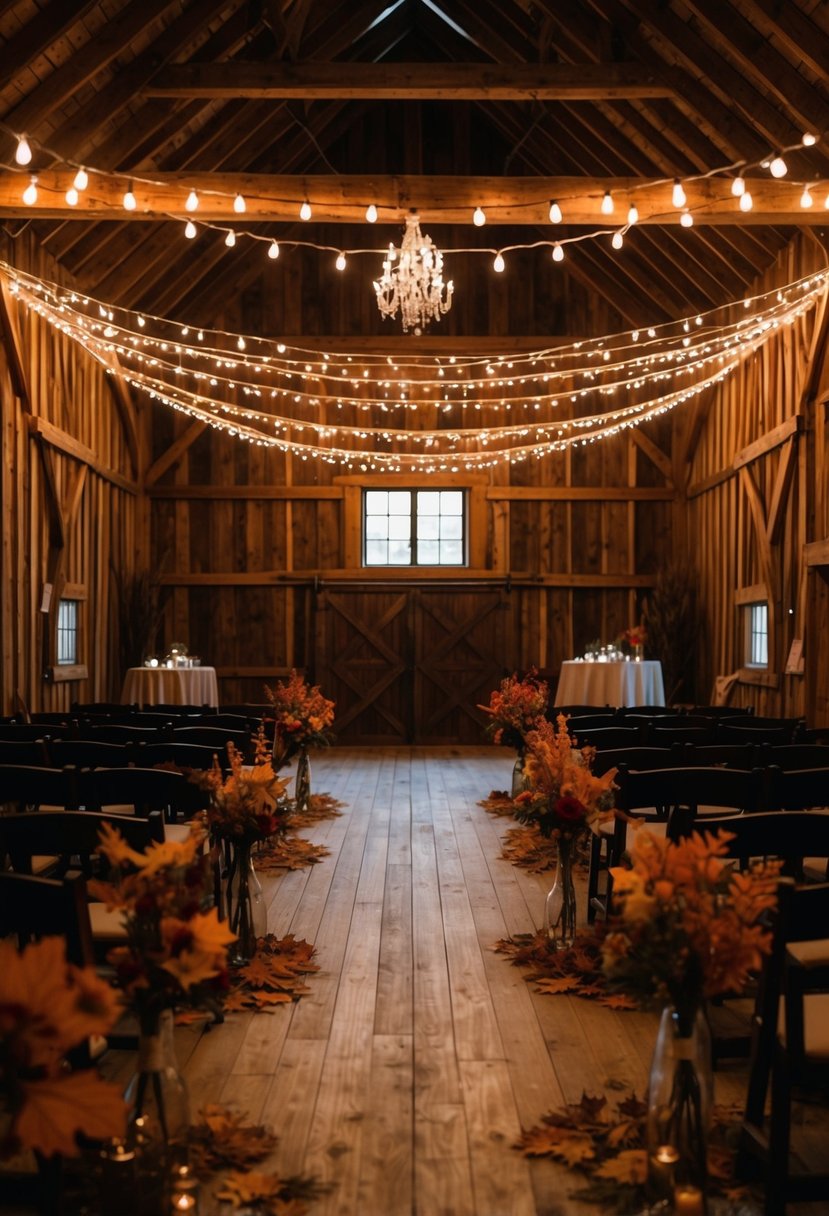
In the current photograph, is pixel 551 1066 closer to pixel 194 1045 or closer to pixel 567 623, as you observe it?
pixel 194 1045

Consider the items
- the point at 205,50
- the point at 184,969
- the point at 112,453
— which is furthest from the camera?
the point at 112,453

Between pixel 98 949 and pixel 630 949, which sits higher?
pixel 630 949

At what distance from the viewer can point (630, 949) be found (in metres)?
2.26

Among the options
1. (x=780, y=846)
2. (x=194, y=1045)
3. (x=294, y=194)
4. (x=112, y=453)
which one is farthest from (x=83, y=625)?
(x=780, y=846)

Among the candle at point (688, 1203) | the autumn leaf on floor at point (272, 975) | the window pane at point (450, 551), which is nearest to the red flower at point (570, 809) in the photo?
the autumn leaf on floor at point (272, 975)

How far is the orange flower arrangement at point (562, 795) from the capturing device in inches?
169

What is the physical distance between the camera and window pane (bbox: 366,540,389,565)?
47.5 feet

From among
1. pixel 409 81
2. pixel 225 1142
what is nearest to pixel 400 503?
pixel 409 81

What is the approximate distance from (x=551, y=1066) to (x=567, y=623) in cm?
1094

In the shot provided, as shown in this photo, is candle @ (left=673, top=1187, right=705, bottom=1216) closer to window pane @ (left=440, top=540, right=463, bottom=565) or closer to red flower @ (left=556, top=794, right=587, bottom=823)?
red flower @ (left=556, top=794, right=587, bottom=823)

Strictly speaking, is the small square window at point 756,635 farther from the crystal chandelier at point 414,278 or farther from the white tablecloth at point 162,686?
the white tablecloth at point 162,686

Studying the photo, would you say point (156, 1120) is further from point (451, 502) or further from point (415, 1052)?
point (451, 502)

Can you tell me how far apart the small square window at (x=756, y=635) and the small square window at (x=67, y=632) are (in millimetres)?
6628

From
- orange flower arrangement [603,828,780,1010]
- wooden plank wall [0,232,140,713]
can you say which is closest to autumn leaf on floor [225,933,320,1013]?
orange flower arrangement [603,828,780,1010]
